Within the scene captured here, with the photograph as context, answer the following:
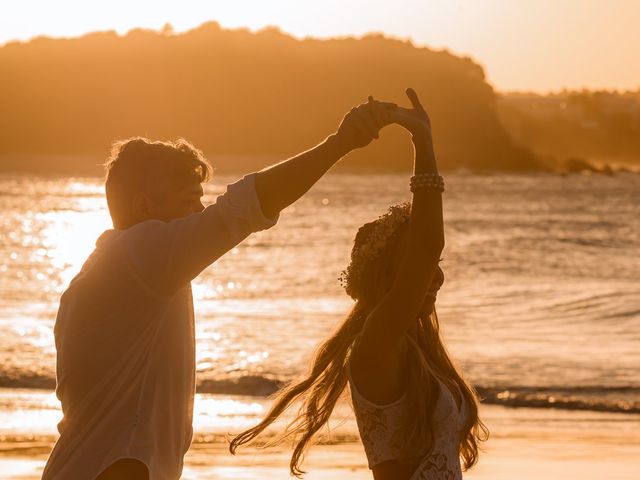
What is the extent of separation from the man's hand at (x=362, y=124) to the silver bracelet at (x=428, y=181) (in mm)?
207

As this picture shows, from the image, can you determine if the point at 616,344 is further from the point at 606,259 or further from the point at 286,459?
the point at 606,259

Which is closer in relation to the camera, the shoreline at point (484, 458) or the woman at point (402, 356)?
the woman at point (402, 356)

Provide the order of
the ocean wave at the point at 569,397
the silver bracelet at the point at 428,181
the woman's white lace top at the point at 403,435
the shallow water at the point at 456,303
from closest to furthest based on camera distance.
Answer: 1. the silver bracelet at the point at 428,181
2. the woman's white lace top at the point at 403,435
3. the ocean wave at the point at 569,397
4. the shallow water at the point at 456,303

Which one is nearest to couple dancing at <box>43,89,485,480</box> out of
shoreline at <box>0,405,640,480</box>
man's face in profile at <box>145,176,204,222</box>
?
man's face in profile at <box>145,176,204,222</box>

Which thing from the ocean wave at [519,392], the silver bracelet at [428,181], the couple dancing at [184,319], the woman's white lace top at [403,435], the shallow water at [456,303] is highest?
the silver bracelet at [428,181]

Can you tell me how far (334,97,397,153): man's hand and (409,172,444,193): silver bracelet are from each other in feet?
0.68

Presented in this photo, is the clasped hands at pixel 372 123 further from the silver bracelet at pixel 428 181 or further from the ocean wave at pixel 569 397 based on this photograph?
the ocean wave at pixel 569 397

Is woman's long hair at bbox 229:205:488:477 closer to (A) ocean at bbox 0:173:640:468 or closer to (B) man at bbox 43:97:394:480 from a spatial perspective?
(B) man at bbox 43:97:394:480

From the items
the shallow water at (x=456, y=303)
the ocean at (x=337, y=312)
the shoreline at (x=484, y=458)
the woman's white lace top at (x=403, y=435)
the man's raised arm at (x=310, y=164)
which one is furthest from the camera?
the shallow water at (x=456, y=303)

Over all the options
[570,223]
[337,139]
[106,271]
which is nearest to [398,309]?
[337,139]

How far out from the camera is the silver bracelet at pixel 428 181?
3.76 metres

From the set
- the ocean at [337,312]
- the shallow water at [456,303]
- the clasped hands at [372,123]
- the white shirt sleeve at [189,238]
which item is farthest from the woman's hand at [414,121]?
the shallow water at [456,303]

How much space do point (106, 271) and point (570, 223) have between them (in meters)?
71.2

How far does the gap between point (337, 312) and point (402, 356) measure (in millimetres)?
23310
